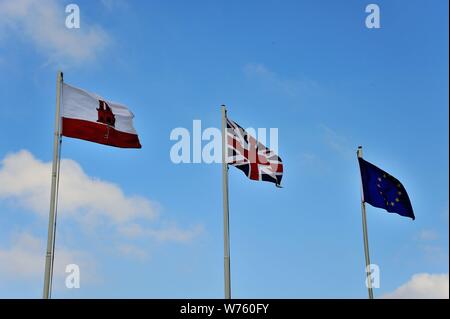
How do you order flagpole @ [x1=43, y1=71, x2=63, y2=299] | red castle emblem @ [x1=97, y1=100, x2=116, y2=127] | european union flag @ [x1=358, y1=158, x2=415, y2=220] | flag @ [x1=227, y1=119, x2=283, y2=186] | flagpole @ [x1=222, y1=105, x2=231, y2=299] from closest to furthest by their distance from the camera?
1. flagpole @ [x1=43, y1=71, x2=63, y2=299]
2. flagpole @ [x1=222, y1=105, x2=231, y2=299]
3. red castle emblem @ [x1=97, y1=100, x2=116, y2=127]
4. flag @ [x1=227, y1=119, x2=283, y2=186]
5. european union flag @ [x1=358, y1=158, x2=415, y2=220]

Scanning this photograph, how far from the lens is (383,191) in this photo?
32.1 m

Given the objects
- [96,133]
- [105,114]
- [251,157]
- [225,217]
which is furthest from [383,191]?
[96,133]

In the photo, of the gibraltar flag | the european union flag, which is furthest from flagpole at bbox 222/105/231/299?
the european union flag

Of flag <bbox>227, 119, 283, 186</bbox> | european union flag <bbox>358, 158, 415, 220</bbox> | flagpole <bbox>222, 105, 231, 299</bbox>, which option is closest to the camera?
flagpole <bbox>222, 105, 231, 299</bbox>

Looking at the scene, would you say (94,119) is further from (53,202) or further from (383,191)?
(383,191)

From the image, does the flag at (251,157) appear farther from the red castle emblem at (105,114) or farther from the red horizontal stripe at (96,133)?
the red castle emblem at (105,114)

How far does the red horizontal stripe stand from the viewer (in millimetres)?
25000

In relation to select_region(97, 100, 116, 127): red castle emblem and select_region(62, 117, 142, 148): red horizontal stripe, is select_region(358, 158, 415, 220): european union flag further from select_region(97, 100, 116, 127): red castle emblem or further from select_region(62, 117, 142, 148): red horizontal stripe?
select_region(97, 100, 116, 127): red castle emblem

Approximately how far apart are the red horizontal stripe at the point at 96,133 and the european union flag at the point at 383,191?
1118 cm
